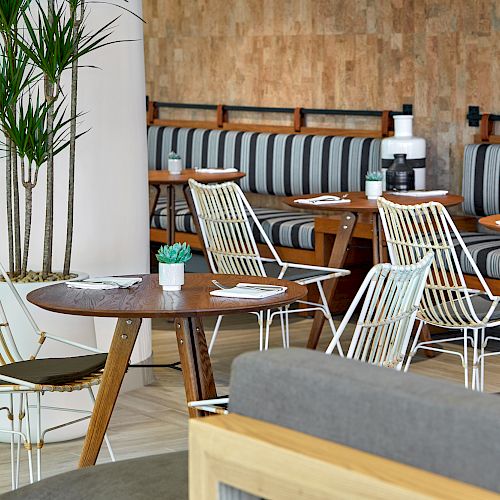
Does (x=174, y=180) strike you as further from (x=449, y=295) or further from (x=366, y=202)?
(x=449, y=295)

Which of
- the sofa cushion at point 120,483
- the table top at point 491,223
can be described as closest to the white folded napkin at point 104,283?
the sofa cushion at point 120,483

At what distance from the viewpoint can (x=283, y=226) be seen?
22.6 feet

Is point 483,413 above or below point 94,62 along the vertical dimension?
below

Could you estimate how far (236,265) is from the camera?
5.41 meters

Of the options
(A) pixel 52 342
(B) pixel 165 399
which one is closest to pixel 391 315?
(A) pixel 52 342

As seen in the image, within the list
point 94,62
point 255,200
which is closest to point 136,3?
point 94,62

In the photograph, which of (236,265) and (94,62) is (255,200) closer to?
(236,265)

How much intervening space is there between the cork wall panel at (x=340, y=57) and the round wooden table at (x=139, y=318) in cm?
338

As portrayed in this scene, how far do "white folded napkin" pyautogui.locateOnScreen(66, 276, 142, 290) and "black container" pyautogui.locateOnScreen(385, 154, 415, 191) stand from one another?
261 cm

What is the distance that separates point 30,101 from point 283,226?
2766 mm

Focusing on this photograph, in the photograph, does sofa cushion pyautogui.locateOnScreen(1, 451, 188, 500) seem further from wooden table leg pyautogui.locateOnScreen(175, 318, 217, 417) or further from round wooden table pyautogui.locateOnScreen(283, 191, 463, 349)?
round wooden table pyautogui.locateOnScreen(283, 191, 463, 349)

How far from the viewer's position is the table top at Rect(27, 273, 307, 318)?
127 inches

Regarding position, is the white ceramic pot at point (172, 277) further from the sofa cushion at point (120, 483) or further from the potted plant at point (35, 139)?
the sofa cushion at point (120, 483)

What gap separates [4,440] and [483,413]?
3.18 metres
